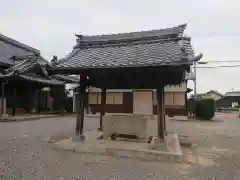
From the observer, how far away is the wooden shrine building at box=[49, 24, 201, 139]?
6.11 metres

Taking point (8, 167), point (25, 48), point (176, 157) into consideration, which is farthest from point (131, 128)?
point (25, 48)

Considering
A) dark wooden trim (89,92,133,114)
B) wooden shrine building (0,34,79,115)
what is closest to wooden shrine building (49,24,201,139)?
wooden shrine building (0,34,79,115)

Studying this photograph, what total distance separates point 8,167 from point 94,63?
3.55 metres

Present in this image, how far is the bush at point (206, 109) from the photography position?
19736 millimetres

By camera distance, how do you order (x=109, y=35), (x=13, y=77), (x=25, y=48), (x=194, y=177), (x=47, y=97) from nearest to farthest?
(x=194, y=177)
(x=109, y=35)
(x=13, y=77)
(x=47, y=97)
(x=25, y=48)

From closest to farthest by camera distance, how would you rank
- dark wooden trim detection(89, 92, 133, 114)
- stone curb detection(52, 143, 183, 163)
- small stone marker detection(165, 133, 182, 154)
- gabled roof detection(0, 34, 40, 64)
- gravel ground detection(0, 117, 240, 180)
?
gravel ground detection(0, 117, 240, 180) < stone curb detection(52, 143, 183, 163) < small stone marker detection(165, 133, 182, 154) < gabled roof detection(0, 34, 40, 64) < dark wooden trim detection(89, 92, 133, 114)

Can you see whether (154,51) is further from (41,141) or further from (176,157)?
(41,141)

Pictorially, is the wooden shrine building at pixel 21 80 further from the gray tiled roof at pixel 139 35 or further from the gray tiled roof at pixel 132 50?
the gray tiled roof at pixel 132 50

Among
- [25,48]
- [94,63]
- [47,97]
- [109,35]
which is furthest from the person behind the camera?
[25,48]

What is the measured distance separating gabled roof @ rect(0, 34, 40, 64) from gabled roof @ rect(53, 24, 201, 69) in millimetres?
10948

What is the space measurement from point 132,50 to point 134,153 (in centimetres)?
328

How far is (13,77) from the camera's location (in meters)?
14.9

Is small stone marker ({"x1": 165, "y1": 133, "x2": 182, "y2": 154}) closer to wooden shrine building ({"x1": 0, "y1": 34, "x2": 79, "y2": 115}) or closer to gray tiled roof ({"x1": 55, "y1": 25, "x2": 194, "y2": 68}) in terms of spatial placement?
gray tiled roof ({"x1": 55, "y1": 25, "x2": 194, "y2": 68})

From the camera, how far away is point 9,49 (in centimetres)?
2062
